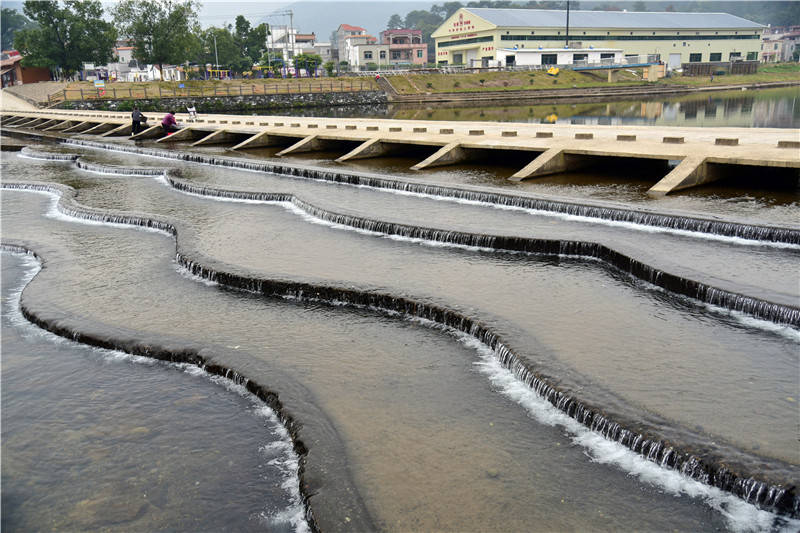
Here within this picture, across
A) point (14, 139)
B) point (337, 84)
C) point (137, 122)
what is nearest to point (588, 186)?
point (137, 122)

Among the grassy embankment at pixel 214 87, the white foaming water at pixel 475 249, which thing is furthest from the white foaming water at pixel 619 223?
the grassy embankment at pixel 214 87

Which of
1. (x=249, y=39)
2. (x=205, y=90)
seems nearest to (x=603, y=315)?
(x=205, y=90)

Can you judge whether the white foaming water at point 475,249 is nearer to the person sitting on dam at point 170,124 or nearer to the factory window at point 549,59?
the person sitting on dam at point 170,124

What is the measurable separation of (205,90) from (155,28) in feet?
44.4

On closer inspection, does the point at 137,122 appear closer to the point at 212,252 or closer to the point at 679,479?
the point at 212,252

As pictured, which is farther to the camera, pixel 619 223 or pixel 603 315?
pixel 619 223

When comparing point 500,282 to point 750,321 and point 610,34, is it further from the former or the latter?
point 610,34

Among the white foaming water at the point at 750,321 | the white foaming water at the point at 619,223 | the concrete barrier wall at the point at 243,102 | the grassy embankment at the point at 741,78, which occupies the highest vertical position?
the grassy embankment at the point at 741,78

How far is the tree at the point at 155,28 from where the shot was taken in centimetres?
7881

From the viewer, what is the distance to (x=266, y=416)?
759 centimetres

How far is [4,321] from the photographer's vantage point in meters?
10.8

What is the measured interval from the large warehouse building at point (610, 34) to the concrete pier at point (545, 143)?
74464mm

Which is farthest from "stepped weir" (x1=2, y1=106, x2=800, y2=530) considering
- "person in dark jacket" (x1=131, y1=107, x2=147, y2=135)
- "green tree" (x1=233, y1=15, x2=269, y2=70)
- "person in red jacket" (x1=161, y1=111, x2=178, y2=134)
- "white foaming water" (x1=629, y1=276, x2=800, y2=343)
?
"green tree" (x1=233, y1=15, x2=269, y2=70)

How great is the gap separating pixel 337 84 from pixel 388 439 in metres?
78.4
